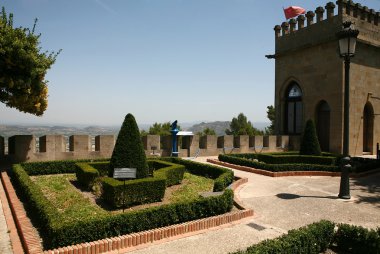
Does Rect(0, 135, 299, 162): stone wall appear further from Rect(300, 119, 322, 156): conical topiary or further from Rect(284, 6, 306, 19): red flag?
Rect(284, 6, 306, 19): red flag

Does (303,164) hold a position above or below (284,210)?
above

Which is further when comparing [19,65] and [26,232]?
[19,65]

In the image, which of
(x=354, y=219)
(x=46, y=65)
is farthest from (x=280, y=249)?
(x=46, y=65)

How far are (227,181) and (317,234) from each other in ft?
19.5

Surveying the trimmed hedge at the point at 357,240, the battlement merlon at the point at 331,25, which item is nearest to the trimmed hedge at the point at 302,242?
the trimmed hedge at the point at 357,240

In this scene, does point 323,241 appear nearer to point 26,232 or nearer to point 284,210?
point 284,210

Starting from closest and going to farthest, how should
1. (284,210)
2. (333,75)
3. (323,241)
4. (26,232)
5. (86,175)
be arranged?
(323,241)
(26,232)
(284,210)
(86,175)
(333,75)

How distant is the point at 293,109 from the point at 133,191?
73.2ft

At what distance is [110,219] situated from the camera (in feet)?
23.0

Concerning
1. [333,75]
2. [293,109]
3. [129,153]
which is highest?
[333,75]

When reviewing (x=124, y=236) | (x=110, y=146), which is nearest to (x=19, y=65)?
(x=110, y=146)

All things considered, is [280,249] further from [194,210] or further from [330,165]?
[330,165]

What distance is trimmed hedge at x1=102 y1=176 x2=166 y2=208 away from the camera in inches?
375

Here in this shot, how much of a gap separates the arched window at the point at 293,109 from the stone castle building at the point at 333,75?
0.09m
